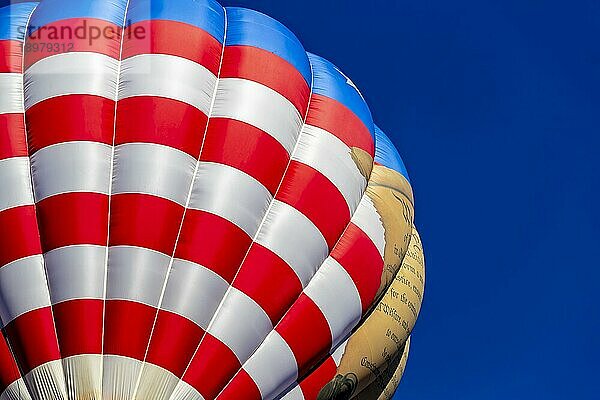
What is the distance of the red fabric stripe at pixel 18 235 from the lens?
5230 millimetres

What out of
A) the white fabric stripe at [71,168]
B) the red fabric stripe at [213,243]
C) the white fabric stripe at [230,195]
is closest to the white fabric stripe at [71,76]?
the white fabric stripe at [71,168]

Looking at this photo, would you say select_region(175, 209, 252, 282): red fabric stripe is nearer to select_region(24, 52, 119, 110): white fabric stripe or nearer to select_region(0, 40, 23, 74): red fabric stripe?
select_region(24, 52, 119, 110): white fabric stripe

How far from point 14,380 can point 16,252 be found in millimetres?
763

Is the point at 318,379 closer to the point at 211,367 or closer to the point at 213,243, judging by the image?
the point at 211,367

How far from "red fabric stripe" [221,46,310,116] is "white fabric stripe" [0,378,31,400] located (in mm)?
2434

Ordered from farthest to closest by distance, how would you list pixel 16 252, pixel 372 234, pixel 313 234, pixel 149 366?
1. pixel 372 234
2. pixel 313 234
3. pixel 16 252
4. pixel 149 366

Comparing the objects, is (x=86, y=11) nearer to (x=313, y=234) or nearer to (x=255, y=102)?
(x=255, y=102)

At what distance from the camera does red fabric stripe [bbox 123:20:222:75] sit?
5.96 m

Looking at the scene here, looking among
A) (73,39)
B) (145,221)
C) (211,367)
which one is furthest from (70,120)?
(211,367)

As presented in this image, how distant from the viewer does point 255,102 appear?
588 centimetres

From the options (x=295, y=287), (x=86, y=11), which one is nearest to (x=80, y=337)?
(x=295, y=287)

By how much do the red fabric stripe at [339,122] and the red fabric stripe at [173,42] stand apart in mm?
769

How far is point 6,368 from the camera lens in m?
5.02

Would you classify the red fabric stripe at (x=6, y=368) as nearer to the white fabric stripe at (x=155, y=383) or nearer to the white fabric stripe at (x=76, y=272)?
the white fabric stripe at (x=76, y=272)
